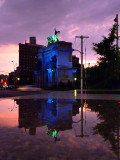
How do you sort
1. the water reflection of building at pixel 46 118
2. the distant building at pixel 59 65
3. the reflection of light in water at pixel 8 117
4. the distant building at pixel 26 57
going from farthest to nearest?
the distant building at pixel 26 57
the distant building at pixel 59 65
the reflection of light in water at pixel 8 117
the water reflection of building at pixel 46 118

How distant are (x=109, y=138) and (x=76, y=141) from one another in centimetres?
113

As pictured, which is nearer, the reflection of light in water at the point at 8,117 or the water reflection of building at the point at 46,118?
the water reflection of building at the point at 46,118

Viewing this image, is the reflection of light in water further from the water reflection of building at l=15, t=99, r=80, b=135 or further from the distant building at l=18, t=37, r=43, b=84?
the distant building at l=18, t=37, r=43, b=84

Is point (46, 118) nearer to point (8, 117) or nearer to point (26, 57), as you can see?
point (8, 117)

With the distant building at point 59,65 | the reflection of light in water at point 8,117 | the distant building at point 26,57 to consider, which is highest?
the distant building at point 26,57

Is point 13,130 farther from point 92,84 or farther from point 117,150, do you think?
point 92,84

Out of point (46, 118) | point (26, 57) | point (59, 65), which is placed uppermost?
point (26, 57)

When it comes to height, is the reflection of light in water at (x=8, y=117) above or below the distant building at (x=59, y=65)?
below

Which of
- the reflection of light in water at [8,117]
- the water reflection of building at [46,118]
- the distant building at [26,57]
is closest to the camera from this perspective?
the water reflection of building at [46,118]

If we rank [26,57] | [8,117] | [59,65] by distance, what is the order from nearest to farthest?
[8,117] → [59,65] → [26,57]

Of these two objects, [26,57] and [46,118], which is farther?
[26,57]

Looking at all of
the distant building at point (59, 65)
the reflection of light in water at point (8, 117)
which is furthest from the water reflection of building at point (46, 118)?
the distant building at point (59, 65)

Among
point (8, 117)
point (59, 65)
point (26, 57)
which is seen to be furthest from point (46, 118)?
point (26, 57)

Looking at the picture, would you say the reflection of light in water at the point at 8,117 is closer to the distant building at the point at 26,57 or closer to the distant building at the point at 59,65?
the distant building at the point at 59,65
